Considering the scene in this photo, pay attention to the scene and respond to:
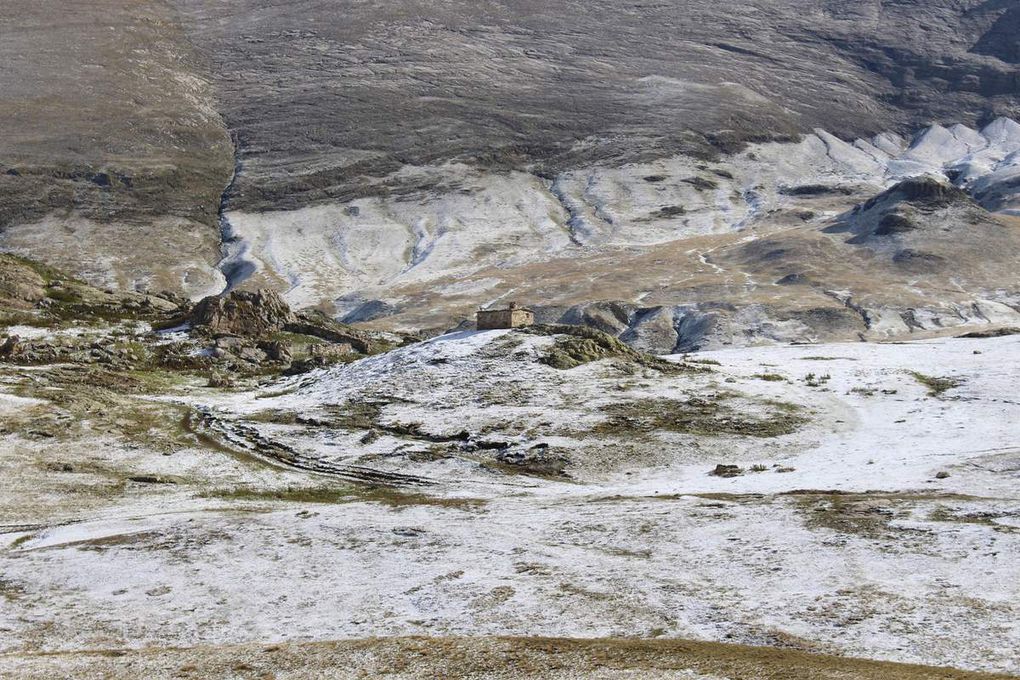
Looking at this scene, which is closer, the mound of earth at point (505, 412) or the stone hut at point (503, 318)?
the mound of earth at point (505, 412)

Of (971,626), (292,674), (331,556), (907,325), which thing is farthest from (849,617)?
(907,325)

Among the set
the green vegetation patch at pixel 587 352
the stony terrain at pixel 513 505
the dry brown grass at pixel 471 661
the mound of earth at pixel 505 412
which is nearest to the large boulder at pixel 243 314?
the stony terrain at pixel 513 505

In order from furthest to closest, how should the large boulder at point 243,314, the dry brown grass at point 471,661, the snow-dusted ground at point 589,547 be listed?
the large boulder at point 243,314
the snow-dusted ground at point 589,547
the dry brown grass at point 471,661

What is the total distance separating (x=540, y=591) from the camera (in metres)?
28.5

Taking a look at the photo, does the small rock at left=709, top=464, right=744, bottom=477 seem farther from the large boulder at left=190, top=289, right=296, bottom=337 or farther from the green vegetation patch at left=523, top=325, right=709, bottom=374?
the large boulder at left=190, top=289, right=296, bottom=337

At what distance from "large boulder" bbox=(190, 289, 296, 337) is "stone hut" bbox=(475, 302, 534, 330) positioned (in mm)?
19578

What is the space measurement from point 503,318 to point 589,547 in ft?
122

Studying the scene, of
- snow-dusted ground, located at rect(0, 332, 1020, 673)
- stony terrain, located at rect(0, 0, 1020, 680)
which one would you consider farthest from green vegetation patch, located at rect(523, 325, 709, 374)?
snow-dusted ground, located at rect(0, 332, 1020, 673)

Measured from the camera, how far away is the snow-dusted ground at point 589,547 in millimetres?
26000

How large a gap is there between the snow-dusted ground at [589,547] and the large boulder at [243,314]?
963 inches

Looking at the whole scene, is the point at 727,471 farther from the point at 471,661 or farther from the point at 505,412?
the point at 471,661

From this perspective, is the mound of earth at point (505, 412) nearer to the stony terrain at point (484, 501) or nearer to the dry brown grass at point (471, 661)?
the stony terrain at point (484, 501)

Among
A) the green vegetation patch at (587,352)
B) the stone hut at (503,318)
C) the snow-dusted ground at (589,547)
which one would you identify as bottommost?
the stone hut at (503,318)

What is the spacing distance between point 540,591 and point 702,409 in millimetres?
27436
